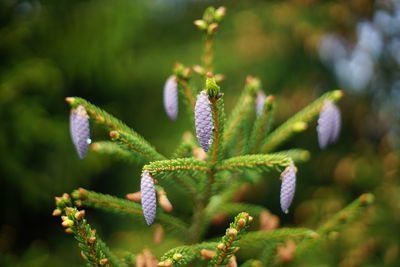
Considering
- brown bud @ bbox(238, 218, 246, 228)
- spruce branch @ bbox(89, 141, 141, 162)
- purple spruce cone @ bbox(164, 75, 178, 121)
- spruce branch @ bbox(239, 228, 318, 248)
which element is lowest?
spruce branch @ bbox(239, 228, 318, 248)

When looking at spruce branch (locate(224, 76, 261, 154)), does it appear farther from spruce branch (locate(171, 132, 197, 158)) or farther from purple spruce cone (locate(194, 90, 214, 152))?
purple spruce cone (locate(194, 90, 214, 152))

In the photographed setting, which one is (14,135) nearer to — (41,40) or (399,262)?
(41,40)

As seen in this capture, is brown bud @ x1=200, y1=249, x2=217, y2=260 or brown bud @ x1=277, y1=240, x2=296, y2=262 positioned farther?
brown bud @ x1=277, y1=240, x2=296, y2=262

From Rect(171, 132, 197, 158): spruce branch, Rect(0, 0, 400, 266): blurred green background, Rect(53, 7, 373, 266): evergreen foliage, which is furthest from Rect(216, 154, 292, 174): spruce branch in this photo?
Rect(0, 0, 400, 266): blurred green background

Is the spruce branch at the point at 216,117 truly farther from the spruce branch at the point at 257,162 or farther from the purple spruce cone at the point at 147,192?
the purple spruce cone at the point at 147,192

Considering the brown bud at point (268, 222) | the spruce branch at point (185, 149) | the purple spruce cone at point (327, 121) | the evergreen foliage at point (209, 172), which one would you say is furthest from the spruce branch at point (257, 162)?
the brown bud at point (268, 222)

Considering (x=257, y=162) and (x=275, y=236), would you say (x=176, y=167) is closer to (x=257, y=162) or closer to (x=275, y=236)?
(x=257, y=162)
